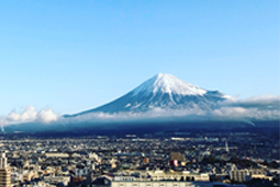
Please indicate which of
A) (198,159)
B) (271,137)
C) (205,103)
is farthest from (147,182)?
(205,103)

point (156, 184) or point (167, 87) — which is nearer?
point (156, 184)

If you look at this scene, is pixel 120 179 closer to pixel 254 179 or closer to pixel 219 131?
pixel 254 179

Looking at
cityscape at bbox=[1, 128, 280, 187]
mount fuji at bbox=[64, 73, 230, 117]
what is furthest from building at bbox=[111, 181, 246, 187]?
mount fuji at bbox=[64, 73, 230, 117]

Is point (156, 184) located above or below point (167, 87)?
below

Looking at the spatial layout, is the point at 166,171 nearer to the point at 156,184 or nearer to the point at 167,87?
the point at 156,184

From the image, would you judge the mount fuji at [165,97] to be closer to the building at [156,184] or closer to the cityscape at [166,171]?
the cityscape at [166,171]

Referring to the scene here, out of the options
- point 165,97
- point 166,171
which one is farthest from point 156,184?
point 165,97

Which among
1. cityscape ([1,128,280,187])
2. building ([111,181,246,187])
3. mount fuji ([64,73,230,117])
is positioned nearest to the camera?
building ([111,181,246,187])

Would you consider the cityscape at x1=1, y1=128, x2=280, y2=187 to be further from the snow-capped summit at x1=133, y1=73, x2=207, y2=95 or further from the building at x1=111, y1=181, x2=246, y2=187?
the snow-capped summit at x1=133, y1=73, x2=207, y2=95
